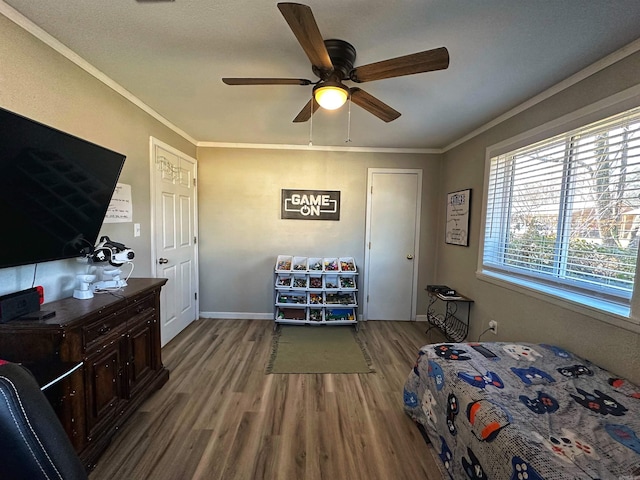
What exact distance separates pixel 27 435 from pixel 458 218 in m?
3.54

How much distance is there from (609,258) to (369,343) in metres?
2.17

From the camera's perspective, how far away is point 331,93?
156 centimetres

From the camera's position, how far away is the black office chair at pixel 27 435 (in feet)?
1.45

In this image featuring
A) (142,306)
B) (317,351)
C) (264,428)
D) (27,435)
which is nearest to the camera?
(27,435)

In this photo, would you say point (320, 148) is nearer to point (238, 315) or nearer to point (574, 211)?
point (238, 315)

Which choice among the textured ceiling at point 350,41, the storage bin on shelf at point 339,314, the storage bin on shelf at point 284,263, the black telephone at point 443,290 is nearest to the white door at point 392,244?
the storage bin on shelf at point 339,314

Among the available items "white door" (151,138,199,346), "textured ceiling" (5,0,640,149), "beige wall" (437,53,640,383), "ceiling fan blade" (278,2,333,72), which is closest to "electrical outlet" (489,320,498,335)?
"beige wall" (437,53,640,383)

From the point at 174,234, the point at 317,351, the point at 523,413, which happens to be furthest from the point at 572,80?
the point at 174,234

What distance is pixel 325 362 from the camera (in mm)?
2670

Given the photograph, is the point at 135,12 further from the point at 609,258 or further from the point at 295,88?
the point at 609,258

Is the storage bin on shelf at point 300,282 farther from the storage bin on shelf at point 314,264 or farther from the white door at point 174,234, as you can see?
the white door at point 174,234

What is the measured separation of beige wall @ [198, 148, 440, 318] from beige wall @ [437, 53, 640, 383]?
1.80ft

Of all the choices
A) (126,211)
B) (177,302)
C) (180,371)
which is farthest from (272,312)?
(126,211)

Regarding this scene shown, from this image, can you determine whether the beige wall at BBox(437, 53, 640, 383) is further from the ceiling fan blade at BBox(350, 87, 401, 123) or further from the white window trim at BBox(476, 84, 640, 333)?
the ceiling fan blade at BBox(350, 87, 401, 123)
